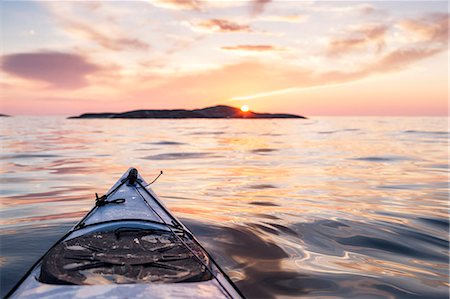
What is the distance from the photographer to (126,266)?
3.86 metres

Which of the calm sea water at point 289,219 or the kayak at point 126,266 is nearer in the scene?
the kayak at point 126,266

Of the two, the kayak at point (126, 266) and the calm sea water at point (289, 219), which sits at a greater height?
the kayak at point (126, 266)

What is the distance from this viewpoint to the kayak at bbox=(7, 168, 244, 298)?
334 centimetres

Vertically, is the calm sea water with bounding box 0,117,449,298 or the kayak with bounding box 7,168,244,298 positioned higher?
the kayak with bounding box 7,168,244,298

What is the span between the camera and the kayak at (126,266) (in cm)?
334

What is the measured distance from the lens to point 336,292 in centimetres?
512

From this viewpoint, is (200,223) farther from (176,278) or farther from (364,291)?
(176,278)

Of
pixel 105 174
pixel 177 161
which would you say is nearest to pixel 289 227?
pixel 105 174

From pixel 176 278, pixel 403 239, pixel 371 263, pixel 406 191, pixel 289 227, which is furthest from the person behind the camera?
pixel 406 191

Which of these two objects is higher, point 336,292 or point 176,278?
point 176,278

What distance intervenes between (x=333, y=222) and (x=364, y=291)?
10.7 feet

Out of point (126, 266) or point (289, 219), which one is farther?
point (289, 219)

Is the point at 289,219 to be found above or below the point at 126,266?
below

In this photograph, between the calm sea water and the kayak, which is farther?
the calm sea water
